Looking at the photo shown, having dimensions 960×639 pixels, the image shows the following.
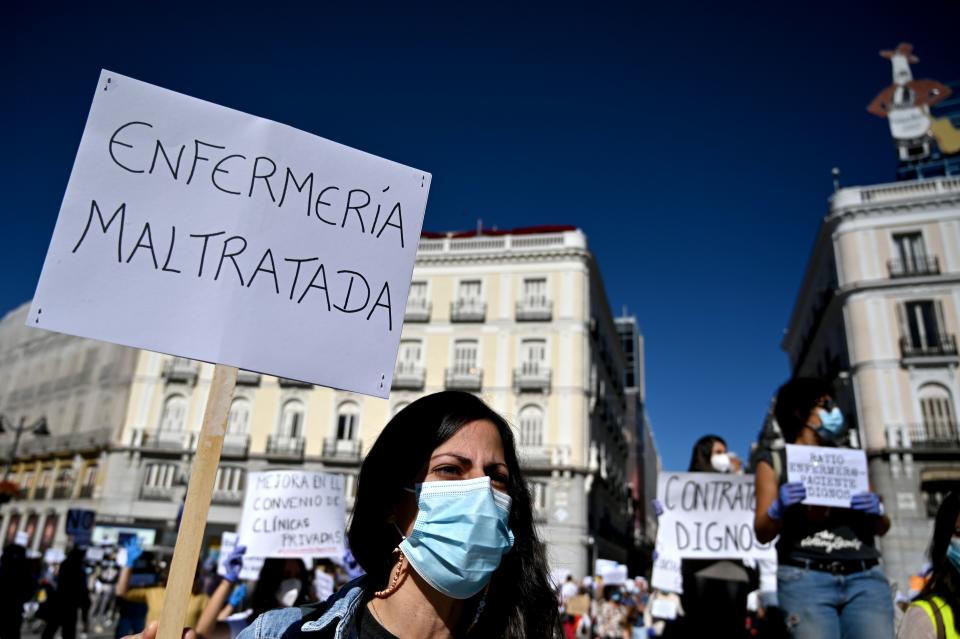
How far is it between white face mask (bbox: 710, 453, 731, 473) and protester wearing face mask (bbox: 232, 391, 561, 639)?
369 centimetres

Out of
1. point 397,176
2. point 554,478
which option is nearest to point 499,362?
point 554,478

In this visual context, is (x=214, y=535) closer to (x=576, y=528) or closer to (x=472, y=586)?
(x=576, y=528)

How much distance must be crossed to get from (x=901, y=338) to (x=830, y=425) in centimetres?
2606

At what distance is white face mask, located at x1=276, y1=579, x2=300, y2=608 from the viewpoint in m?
4.62

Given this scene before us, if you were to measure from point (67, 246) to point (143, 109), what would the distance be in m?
0.49

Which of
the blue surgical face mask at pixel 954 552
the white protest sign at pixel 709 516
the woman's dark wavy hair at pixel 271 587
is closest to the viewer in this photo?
the blue surgical face mask at pixel 954 552

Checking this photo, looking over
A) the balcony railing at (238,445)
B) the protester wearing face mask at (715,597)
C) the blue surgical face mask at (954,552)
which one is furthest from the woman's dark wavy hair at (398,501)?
the balcony railing at (238,445)

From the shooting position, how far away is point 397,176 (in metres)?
2.22

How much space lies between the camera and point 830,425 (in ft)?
11.4

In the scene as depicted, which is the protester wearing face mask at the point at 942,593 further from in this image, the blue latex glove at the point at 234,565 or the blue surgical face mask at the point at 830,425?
the blue latex glove at the point at 234,565

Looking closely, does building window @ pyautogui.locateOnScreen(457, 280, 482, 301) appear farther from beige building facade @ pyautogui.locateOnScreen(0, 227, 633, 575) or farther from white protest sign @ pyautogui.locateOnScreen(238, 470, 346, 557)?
white protest sign @ pyautogui.locateOnScreen(238, 470, 346, 557)

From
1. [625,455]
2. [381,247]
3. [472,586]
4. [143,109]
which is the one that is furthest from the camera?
[625,455]

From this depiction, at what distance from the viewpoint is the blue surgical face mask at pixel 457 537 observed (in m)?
1.73

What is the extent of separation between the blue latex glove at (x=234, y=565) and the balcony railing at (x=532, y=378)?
25602 millimetres
